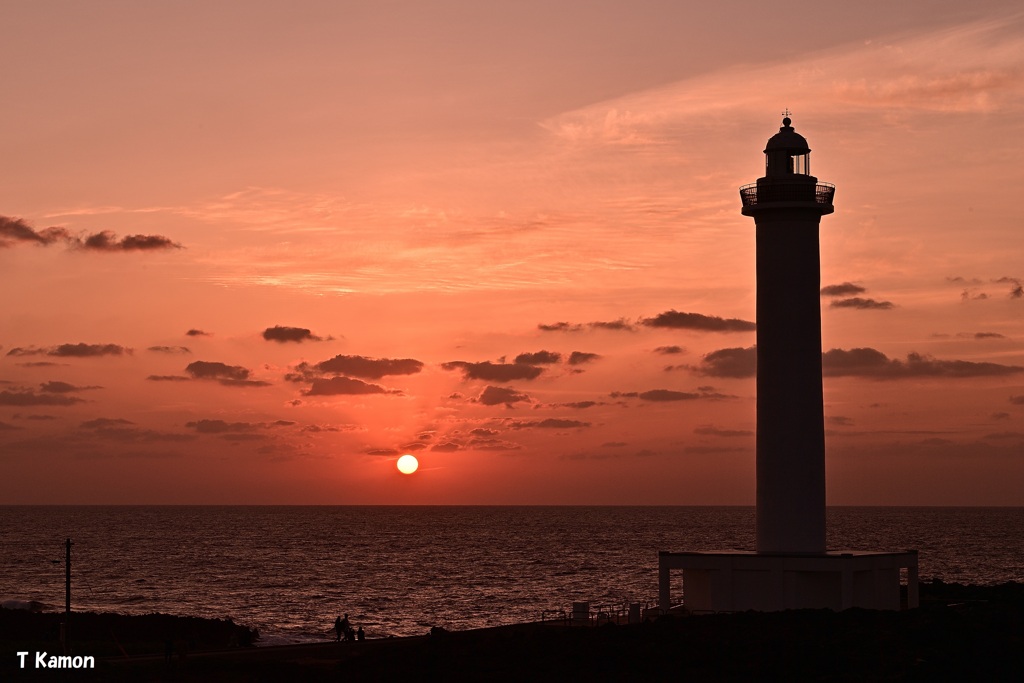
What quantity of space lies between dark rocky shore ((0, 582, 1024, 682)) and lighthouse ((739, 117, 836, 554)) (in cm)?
408

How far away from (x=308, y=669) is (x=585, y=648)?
8336 mm

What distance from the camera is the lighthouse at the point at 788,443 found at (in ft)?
139

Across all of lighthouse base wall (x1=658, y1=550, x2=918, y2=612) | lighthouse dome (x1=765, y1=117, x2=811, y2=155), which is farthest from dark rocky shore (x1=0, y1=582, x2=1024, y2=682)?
lighthouse dome (x1=765, y1=117, x2=811, y2=155)

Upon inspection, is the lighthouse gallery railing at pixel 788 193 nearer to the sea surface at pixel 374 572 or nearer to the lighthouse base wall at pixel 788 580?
the lighthouse base wall at pixel 788 580

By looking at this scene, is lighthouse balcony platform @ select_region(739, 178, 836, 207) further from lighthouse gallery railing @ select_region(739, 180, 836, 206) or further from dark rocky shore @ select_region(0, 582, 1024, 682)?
dark rocky shore @ select_region(0, 582, 1024, 682)

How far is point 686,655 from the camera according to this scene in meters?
35.4

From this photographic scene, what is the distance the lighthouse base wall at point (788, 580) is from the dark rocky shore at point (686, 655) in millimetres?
1766

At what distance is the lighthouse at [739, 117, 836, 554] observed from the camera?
42.8m

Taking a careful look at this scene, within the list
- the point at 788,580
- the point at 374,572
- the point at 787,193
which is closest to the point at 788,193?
the point at 787,193

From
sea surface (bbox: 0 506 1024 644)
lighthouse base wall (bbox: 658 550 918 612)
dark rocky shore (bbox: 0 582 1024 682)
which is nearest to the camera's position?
dark rocky shore (bbox: 0 582 1024 682)

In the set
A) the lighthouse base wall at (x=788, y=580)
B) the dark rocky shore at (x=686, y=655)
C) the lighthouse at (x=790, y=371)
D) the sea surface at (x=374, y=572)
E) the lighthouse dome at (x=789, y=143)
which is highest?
the lighthouse dome at (x=789, y=143)

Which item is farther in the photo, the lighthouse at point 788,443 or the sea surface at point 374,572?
the sea surface at point 374,572

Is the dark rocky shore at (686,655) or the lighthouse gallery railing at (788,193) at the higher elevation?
the lighthouse gallery railing at (788,193)

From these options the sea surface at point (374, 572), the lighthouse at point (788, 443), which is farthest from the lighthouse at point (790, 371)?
the sea surface at point (374, 572)
